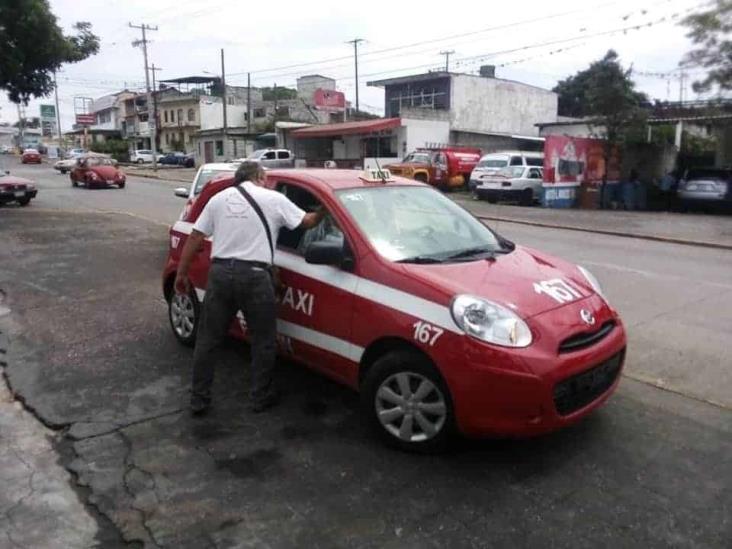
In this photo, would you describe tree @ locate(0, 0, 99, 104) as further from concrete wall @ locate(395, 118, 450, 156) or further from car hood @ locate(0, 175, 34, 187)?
concrete wall @ locate(395, 118, 450, 156)

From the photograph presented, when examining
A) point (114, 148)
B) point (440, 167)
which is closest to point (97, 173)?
point (440, 167)

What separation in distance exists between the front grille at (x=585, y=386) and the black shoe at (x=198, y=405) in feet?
7.52

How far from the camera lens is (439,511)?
3172 millimetres

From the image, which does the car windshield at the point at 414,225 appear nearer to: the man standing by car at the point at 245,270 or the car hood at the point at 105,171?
the man standing by car at the point at 245,270

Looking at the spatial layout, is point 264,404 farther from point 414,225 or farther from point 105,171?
point 105,171

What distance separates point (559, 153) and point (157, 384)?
19.1 m

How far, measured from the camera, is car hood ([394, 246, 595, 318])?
11.8 ft

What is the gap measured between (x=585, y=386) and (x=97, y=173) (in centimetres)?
2852

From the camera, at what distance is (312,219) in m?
4.29

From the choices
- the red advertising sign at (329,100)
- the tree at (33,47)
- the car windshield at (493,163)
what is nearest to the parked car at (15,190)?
the tree at (33,47)

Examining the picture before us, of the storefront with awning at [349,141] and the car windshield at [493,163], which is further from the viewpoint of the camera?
the storefront with awning at [349,141]

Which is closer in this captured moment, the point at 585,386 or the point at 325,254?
the point at 585,386

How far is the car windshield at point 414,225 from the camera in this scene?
410cm

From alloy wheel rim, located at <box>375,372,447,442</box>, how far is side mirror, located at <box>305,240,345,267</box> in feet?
2.67
